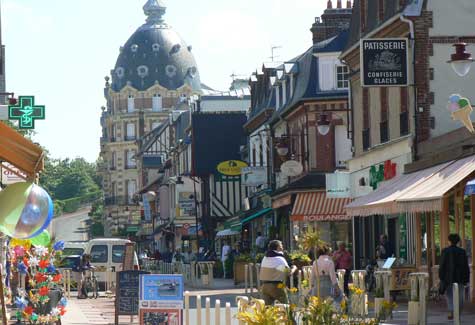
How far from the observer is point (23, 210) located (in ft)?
48.1

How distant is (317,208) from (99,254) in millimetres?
7791

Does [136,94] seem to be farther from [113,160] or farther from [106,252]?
[106,252]

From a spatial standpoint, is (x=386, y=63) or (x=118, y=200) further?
(x=118, y=200)

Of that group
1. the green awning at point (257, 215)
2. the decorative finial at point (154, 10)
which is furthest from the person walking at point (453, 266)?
the decorative finial at point (154, 10)

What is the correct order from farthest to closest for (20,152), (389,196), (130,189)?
(130,189) < (389,196) < (20,152)

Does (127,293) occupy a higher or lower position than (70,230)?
lower

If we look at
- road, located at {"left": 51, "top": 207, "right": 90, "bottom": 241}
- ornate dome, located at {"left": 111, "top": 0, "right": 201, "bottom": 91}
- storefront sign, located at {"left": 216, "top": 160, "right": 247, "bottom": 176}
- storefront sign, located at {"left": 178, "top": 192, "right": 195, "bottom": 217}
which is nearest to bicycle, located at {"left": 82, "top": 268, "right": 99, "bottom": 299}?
storefront sign, located at {"left": 216, "top": 160, "right": 247, "bottom": 176}

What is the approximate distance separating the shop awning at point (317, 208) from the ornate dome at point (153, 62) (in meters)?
139

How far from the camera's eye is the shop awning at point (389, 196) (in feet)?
99.0

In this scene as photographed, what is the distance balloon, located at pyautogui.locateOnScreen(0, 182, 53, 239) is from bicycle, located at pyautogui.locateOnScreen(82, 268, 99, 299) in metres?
29.2

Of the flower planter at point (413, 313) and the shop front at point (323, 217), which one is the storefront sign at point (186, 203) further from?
the flower planter at point (413, 313)

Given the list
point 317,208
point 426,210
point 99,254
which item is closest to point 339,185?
point 317,208

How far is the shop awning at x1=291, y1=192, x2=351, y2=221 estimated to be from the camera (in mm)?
50000

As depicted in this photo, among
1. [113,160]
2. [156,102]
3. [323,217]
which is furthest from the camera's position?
[113,160]
